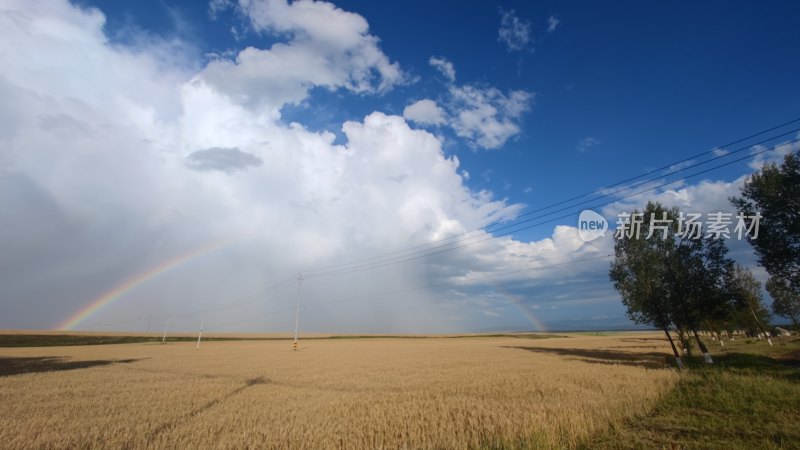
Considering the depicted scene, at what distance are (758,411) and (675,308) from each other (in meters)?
27.6

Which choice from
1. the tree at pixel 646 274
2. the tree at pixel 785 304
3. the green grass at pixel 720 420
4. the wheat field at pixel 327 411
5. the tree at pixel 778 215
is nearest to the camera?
the green grass at pixel 720 420

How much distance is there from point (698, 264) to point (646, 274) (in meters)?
4.51

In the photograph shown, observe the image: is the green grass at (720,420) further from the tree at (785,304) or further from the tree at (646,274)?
the tree at (785,304)

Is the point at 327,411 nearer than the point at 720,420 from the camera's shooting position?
No

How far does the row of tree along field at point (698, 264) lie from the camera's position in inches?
1139

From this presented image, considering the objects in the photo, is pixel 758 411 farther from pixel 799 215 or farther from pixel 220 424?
pixel 799 215

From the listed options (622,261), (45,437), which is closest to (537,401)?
(45,437)

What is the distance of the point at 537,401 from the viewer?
15.7m

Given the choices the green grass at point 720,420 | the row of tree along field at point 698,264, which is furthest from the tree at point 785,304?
the green grass at point 720,420

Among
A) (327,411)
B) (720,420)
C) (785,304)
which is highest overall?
(785,304)

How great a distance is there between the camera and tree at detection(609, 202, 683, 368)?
37406 mm

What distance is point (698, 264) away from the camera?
36.3m

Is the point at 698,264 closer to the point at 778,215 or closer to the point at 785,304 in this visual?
the point at 778,215

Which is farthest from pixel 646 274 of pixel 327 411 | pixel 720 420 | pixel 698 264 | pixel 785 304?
pixel 785 304
